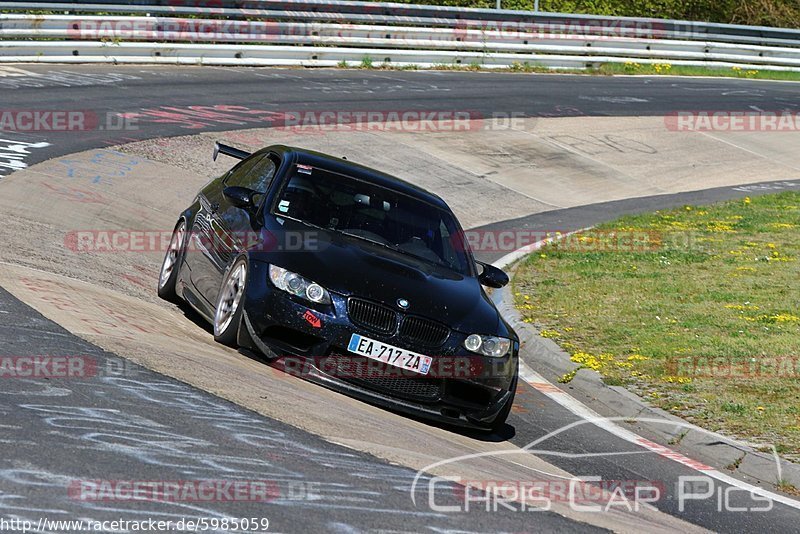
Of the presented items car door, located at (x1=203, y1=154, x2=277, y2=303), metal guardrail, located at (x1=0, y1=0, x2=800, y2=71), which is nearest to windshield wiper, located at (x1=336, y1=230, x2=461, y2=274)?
car door, located at (x1=203, y1=154, x2=277, y2=303)

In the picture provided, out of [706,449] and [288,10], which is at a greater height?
[288,10]

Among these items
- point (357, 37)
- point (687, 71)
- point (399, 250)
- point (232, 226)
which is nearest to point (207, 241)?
point (232, 226)

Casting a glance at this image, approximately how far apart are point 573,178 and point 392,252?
13.1 m

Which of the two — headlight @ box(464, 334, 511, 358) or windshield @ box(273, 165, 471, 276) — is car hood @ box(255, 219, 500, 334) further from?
windshield @ box(273, 165, 471, 276)

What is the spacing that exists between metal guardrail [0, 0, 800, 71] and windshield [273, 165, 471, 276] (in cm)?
1566

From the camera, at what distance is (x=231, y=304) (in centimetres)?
842

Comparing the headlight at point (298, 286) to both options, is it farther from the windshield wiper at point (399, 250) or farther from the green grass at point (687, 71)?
the green grass at point (687, 71)

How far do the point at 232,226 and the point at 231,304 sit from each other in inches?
37.8

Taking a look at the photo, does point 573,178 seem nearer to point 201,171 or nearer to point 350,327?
point 201,171

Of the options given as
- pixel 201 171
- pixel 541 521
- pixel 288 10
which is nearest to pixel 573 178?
pixel 201 171

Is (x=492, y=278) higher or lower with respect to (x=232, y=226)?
lower

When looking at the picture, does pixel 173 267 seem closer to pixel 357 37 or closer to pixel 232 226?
pixel 232 226

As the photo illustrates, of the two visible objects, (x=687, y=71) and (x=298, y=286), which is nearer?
(x=298, y=286)

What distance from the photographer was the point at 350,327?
25.6 feet
